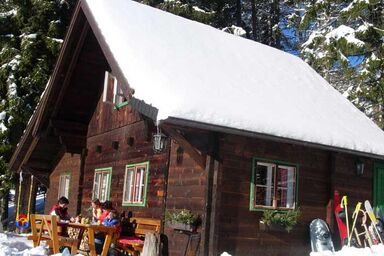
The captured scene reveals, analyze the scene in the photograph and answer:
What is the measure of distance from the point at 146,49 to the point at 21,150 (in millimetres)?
9062

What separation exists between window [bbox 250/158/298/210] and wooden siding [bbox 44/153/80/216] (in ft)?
23.0

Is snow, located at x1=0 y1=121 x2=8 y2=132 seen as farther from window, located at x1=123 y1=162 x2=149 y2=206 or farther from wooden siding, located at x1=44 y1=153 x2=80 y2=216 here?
window, located at x1=123 y1=162 x2=149 y2=206

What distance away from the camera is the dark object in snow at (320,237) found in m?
10.5

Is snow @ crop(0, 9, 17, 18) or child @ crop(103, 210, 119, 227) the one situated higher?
snow @ crop(0, 9, 17, 18)

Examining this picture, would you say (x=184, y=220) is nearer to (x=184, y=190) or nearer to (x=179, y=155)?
(x=184, y=190)

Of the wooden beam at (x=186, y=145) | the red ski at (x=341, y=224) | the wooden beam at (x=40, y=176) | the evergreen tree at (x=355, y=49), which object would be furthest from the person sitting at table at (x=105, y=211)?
the evergreen tree at (x=355, y=49)

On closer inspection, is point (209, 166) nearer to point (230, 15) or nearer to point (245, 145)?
point (245, 145)

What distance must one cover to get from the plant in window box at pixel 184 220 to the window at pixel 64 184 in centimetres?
807

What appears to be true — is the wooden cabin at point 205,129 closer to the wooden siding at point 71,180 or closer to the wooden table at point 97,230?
the wooden siding at point 71,180

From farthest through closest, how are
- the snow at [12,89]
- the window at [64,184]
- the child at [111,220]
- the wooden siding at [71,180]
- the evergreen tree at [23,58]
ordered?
the snow at [12,89] → the evergreen tree at [23,58] → the window at [64,184] → the wooden siding at [71,180] → the child at [111,220]

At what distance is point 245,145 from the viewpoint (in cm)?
995

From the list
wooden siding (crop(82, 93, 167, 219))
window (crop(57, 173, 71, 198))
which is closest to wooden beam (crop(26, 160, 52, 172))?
window (crop(57, 173, 71, 198))

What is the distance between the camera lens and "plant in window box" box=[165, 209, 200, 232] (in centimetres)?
946

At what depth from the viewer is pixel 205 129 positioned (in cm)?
887
